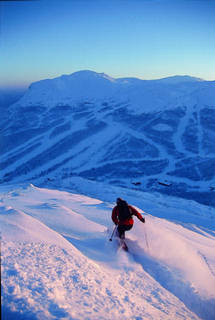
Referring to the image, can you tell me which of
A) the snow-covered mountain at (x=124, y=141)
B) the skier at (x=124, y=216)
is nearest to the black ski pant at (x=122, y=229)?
the skier at (x=124, y=216)

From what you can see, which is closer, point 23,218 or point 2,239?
point 2,239

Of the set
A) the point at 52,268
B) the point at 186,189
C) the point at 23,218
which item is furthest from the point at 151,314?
the point at 186,189

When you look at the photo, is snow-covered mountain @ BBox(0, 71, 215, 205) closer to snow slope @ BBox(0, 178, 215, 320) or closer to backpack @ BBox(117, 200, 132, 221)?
snow slope @ BBox(0, 178, 215, 320)

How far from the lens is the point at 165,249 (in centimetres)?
668

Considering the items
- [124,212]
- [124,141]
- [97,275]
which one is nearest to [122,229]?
[124,212]

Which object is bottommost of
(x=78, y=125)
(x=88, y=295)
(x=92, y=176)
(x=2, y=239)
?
(x=92, y=176)

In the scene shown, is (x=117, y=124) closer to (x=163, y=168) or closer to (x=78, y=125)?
(x=78, y=125)

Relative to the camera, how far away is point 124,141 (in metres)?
64.4

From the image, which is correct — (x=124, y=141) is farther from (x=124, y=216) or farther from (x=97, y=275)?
(x=97, y=275)

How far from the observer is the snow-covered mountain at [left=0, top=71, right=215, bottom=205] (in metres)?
47.7

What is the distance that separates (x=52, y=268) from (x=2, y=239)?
128cm

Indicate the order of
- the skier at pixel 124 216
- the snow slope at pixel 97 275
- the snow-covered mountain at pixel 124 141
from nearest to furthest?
1. the snow slope at pixel 97 275
2. the skier at pixel 124 216
3. the snow-covered mountain at pixel 124 141

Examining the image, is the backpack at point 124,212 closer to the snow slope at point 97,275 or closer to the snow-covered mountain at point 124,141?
the snow slope at point 97,275

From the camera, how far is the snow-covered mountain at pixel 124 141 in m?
47.7
